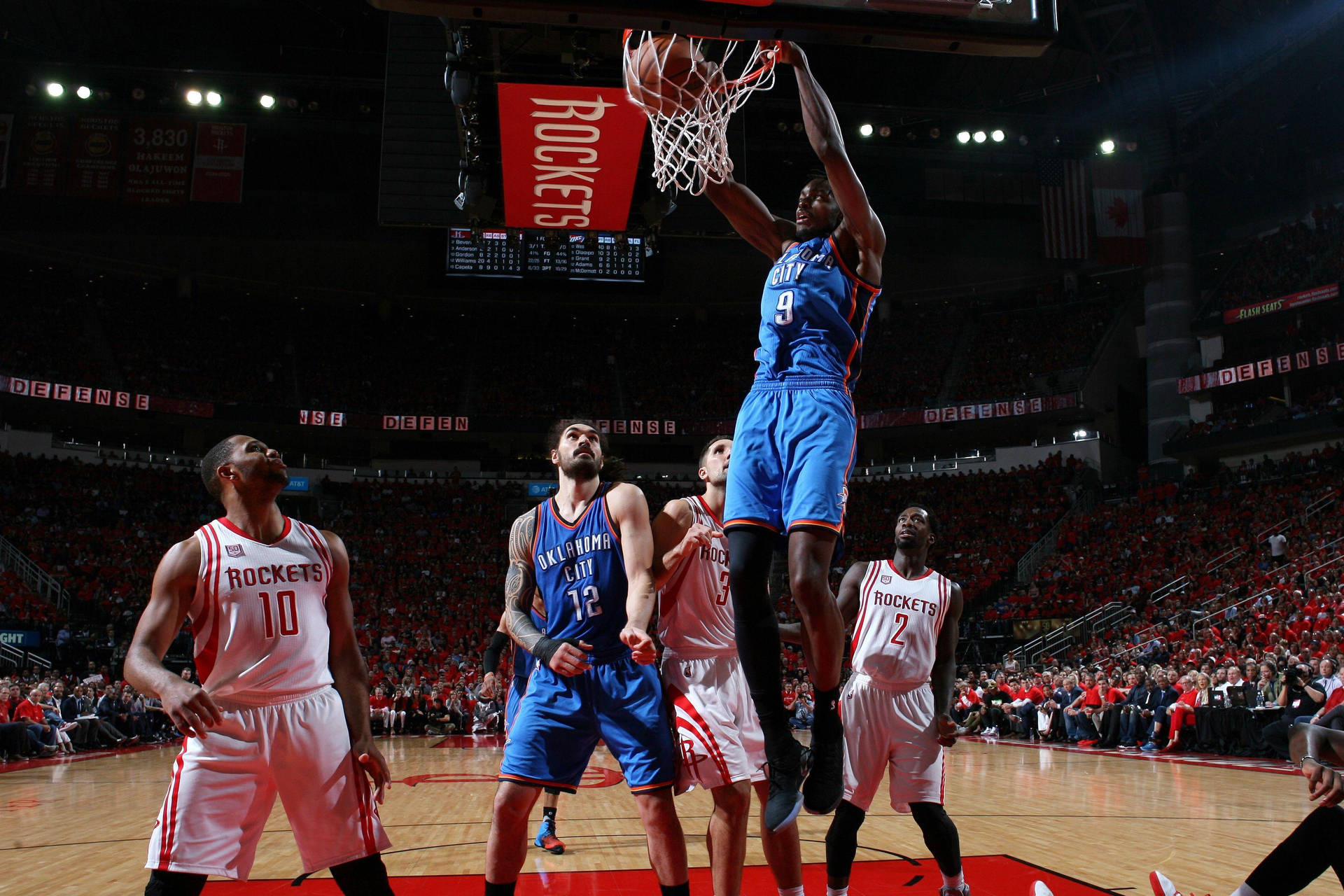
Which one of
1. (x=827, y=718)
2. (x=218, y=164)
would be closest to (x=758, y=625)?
(x=827, y=718)

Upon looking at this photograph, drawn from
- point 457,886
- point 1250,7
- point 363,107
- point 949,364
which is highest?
point 1250,7

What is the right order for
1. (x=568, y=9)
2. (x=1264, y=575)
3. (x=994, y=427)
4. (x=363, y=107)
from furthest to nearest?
(x=994, y=427) → (x=363, y=107) → (x=1264, y=575) → (x=568, y=9)

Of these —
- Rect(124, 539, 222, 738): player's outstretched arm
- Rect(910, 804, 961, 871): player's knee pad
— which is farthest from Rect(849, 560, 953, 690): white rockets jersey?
Rect(124, 539, 222, 738): player's outstretched arm

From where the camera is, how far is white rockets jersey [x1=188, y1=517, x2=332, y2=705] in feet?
11.2

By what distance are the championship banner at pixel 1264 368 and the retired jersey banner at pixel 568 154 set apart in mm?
21888

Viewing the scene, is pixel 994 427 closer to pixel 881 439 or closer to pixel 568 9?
pixel 881 439

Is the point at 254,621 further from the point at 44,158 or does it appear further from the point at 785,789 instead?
the point at 44,158

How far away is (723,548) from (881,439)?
32051 mm

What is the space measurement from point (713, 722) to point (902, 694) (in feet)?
4.60

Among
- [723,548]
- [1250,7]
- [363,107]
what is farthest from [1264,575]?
[363,107]

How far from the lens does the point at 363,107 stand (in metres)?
27.0

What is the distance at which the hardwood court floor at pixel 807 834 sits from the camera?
5465 mm

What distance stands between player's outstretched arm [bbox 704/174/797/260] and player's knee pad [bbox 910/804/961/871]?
281 cm

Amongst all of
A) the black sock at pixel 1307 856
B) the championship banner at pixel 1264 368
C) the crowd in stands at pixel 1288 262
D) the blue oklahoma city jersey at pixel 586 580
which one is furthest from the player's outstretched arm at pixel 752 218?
the crowd in stands at pixel 1288 262
